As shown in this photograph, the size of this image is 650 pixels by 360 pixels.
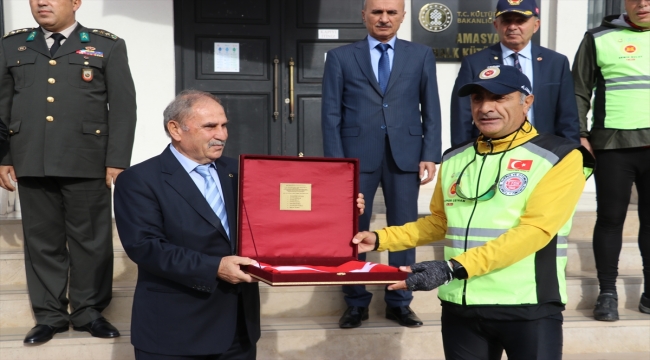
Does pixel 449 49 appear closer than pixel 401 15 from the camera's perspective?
No

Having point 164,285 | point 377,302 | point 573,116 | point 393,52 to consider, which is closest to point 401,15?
point 393,52

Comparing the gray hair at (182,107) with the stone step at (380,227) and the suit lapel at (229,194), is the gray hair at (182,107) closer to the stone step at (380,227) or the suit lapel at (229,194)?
the suit lapel at (229,194)

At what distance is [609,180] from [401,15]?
4.90 feet

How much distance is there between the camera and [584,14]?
7098 mm

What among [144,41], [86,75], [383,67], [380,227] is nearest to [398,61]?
[383,67]

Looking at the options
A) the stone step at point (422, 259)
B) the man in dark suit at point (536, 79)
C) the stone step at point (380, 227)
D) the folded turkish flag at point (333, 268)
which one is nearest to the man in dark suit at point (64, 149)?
the stone step at point (422, 259)

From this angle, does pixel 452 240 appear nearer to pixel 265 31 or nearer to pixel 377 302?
pixel 377 302

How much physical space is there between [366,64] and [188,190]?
6.10 feet

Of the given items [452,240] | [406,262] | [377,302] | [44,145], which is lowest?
[377,302]

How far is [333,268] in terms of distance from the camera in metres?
2.90

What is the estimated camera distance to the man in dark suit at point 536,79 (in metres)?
4.25

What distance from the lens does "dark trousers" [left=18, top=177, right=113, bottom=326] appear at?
416 cm

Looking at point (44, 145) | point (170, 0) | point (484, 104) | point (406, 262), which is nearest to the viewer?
point (484, 104)

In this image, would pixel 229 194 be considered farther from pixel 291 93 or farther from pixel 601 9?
pixel 601 9
